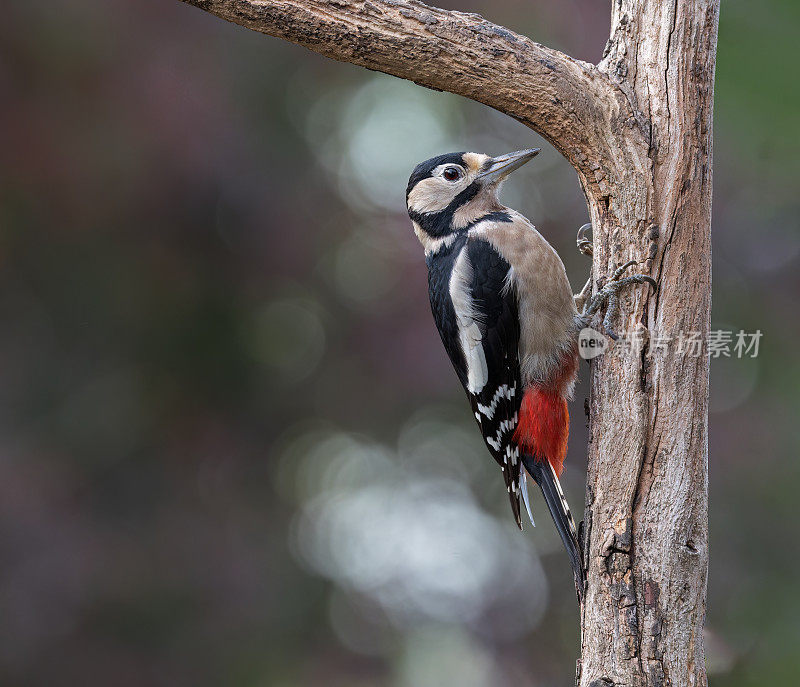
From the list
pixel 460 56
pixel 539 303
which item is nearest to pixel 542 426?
pixel 539 303

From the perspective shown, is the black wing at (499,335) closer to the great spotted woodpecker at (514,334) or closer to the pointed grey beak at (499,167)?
the great spotted woodpecker at (514,334)

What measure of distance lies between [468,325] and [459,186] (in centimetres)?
64

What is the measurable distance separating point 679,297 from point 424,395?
3529 mm

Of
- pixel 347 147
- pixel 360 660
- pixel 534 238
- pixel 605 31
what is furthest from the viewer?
pixel 347 147

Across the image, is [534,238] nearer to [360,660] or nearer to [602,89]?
[602,89]

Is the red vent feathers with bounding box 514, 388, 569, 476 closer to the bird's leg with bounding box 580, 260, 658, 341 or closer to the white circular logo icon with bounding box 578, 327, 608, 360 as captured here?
the white circular logo icon with bounding box 578, 327, 608, 360

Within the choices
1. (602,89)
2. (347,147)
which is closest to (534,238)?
(602,89)

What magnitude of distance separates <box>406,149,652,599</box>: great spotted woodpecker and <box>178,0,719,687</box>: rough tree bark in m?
0.54

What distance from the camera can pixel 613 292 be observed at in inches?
114

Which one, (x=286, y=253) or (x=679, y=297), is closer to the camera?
(x=679, y=297)

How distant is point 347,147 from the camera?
275 inches

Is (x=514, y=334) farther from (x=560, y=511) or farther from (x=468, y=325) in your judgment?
(x=560, y=511)

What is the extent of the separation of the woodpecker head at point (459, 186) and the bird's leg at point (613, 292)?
0.93 meters

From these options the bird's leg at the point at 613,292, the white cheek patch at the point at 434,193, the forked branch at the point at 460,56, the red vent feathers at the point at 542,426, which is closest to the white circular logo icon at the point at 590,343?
the bird's leg at the point at 613,292
